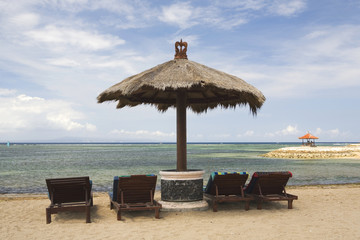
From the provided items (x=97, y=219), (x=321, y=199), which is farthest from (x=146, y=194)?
(x=321, y=199)

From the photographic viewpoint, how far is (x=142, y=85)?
22.9 feet

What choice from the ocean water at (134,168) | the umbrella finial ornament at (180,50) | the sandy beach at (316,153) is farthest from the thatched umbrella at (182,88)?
the sandy beach at (316,153)

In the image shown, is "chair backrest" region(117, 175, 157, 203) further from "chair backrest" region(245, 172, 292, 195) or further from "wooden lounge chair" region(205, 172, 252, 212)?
A: "chair backrest" region(245, 172, 292, 195)

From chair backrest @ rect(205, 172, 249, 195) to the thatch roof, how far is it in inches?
67.0

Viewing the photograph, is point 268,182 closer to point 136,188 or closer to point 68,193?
point 136,188

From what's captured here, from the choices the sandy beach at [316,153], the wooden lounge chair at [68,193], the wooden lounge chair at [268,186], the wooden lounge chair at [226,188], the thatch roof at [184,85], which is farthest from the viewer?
the sandy beach at [316,153]

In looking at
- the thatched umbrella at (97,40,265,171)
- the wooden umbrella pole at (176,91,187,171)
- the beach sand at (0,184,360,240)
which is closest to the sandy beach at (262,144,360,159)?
the thatched umbrella at (97,40,265,171)

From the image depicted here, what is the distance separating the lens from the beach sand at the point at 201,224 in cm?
562

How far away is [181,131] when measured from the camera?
795cm

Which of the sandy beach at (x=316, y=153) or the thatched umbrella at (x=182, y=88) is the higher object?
the thatched umbrella at (x=182, y=88)

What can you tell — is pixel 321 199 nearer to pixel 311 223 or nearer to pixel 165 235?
pixel 311 223

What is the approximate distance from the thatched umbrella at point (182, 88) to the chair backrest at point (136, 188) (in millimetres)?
1099

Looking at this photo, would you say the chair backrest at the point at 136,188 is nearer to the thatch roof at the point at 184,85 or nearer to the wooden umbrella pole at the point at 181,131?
the wooden umbrella pole at the point at 181,131

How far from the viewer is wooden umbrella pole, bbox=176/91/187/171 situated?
7.86m
